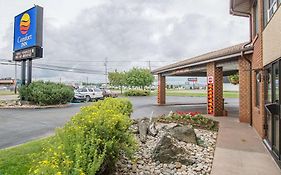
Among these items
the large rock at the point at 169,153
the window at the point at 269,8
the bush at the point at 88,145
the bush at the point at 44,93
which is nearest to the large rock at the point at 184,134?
the large rock at the point at 169,153

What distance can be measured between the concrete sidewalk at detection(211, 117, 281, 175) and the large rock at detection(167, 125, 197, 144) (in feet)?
2.51

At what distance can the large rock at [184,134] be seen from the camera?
6.97 metres

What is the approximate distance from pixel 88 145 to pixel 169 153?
2325mm

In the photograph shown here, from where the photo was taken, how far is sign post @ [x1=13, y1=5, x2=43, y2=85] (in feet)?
68.3

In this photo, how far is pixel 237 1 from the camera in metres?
9.99

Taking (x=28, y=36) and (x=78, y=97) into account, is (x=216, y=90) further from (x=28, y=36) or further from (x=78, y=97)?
(x=78, y=97)

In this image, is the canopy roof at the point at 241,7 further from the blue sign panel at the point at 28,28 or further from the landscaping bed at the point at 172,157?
the blue sign panel at the point at 28,28

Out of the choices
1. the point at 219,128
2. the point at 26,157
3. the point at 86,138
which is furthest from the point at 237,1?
the point at 26,157

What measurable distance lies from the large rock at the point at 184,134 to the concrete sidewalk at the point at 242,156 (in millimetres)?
766

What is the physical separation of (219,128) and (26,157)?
6.80 meters

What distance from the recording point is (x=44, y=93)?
20.7m

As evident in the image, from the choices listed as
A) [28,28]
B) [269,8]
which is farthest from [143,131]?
[28,28]

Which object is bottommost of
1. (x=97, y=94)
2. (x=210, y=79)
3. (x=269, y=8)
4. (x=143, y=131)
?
(x=143, y=131)

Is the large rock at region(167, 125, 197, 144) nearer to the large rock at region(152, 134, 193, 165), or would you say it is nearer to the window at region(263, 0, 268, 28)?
the large rock at region(152, 134, 193, 165)
